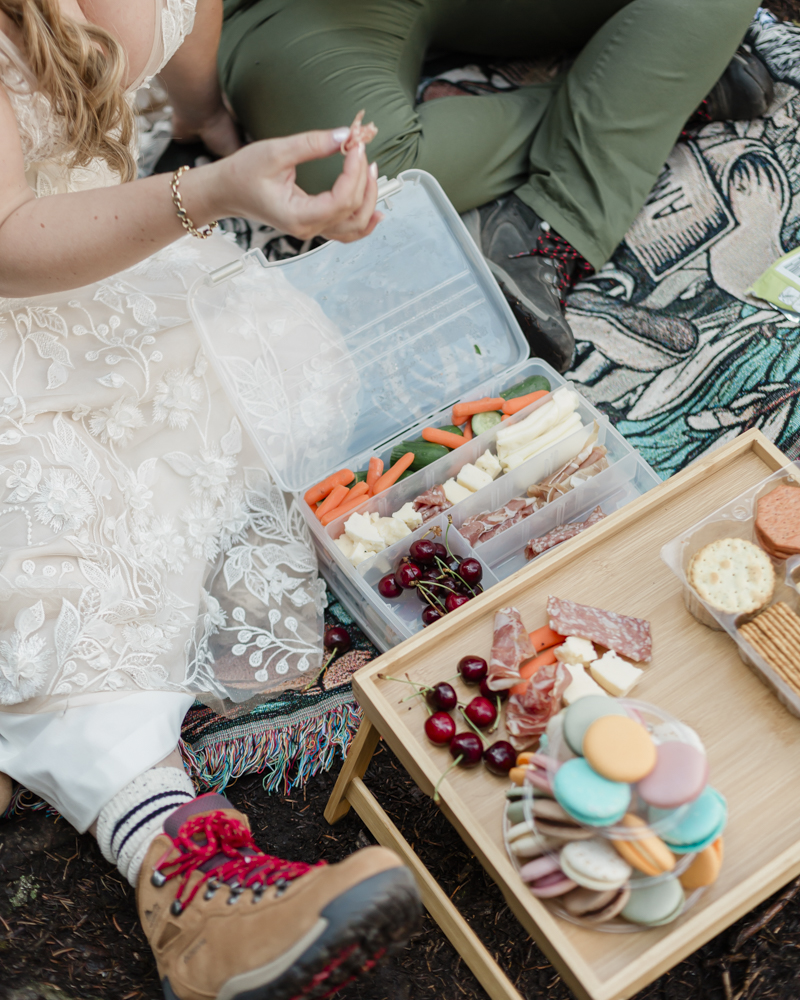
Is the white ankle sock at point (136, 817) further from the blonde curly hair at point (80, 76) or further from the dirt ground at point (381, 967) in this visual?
the blonde curly hair at point (80, 76)

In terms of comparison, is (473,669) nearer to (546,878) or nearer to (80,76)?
(546,878)

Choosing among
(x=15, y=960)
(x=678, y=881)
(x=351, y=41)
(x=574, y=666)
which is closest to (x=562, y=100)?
(x=351, y=41)

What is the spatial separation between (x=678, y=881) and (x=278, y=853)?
651mm

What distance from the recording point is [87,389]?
106cm

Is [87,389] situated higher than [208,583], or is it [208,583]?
[87,389]

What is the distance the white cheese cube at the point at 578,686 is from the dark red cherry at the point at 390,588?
0.37 meters

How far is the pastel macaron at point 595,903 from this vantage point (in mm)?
699

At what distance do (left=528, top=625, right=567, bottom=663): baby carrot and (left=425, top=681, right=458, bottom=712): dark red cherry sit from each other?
0.36 ft

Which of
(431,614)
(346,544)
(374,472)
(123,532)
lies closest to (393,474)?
(374,472)

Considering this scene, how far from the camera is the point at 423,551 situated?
116cm

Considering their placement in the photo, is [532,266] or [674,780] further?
[532,266]

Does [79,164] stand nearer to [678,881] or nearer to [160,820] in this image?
[160,820]

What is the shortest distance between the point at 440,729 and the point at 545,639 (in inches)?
6.3

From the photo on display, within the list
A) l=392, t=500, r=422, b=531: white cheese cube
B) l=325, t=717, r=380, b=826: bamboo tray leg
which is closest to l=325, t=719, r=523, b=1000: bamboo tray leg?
l=325, t=717, r=380, b=826: bamboo tray leg
